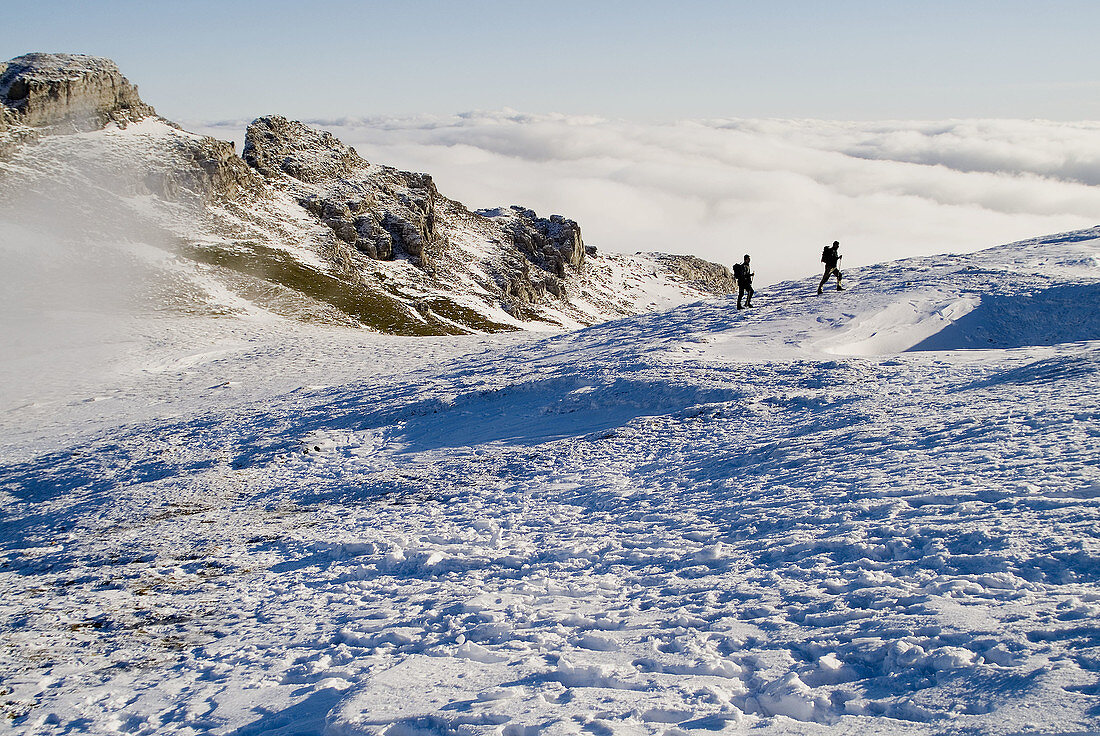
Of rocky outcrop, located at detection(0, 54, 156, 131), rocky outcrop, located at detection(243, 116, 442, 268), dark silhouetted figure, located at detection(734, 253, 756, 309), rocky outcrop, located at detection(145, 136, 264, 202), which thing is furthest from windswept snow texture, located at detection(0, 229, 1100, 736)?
rocky outcrop, located at detection(243, 116, 442, 268)

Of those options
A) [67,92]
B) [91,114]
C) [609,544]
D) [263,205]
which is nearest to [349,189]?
[263,205]

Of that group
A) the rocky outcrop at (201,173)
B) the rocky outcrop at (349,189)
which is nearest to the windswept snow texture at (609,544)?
the rocky outcrop at (201,173)

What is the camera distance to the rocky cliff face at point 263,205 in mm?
86750

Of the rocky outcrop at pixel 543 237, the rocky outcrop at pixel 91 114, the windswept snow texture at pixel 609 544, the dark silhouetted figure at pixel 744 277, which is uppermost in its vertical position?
the rocky outcrop at pixel 91 114

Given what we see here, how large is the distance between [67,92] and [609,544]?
400 ft

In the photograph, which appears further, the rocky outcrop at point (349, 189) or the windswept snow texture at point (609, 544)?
the rocky outcrop at point (349, 189)

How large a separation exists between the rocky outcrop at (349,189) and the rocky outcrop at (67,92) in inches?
940

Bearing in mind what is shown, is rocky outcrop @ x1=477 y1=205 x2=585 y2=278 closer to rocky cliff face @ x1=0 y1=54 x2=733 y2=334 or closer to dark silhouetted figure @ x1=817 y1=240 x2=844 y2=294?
rocky cliff face @ x1=0 y1=54 x2=733 y2=334

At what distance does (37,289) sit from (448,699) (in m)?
72.8

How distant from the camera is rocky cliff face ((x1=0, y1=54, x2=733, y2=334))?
285 feet

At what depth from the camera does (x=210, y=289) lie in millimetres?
73812

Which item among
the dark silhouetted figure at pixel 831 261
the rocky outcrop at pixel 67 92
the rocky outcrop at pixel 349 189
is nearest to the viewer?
the dark silhouetted figure at pixel 831 261

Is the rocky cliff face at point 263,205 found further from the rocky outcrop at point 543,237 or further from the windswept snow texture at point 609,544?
the windswept snow texture at point 609,544

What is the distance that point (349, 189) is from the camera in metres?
134
